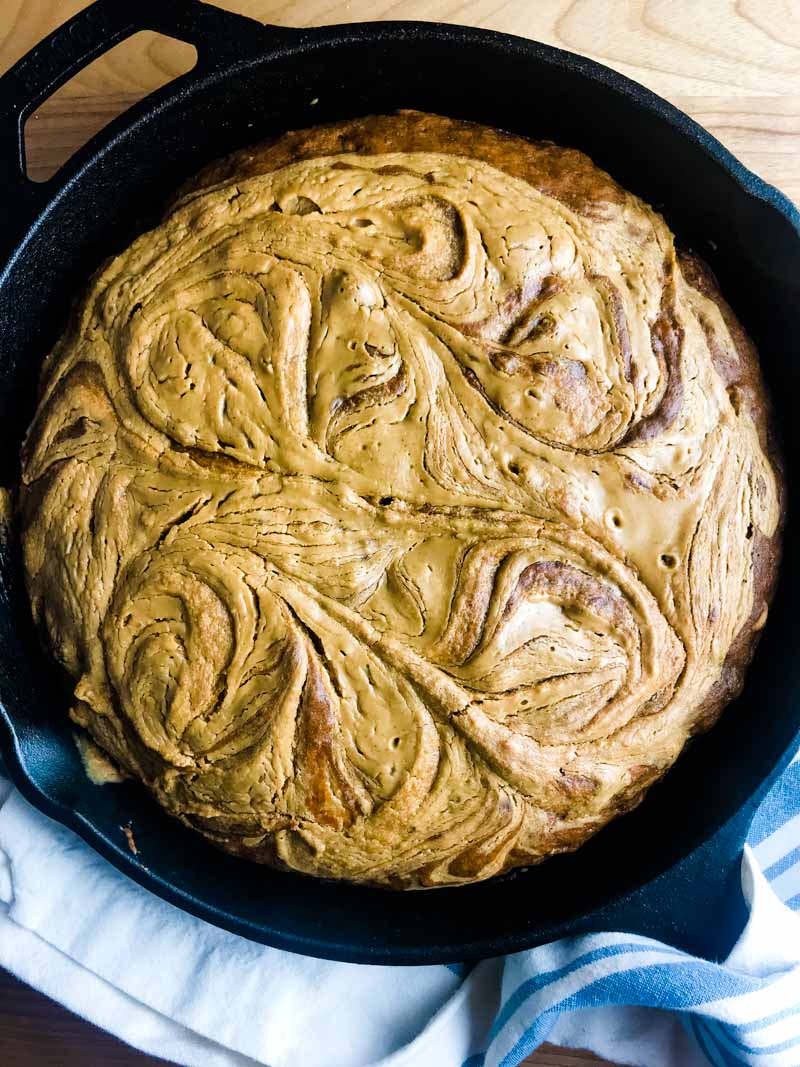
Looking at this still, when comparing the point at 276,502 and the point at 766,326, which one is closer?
the point at 276,502

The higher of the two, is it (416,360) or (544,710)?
(416,360)

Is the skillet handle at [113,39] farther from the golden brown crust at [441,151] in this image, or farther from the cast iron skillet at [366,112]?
the golden brown crust at [441,151]

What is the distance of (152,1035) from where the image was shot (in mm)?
1879

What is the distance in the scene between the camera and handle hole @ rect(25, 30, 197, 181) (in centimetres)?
193

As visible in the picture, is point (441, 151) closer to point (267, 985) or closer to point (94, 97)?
point (94, 97)

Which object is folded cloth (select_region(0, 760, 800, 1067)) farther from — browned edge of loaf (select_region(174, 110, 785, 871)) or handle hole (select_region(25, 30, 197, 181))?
handle hole (select_region(25, 30, 197, 181))

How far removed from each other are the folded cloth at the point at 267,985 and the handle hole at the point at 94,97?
132 cm

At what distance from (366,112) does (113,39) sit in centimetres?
49

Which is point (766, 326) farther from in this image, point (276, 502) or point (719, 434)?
point (276, 502)

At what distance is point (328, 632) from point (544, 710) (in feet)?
1.24

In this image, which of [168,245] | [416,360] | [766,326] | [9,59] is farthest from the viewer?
[9,59]

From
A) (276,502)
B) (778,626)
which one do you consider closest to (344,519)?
(276,502)

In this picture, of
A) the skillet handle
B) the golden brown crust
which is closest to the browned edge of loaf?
the golden brown crust

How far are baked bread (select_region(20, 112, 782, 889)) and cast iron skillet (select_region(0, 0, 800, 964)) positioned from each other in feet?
0.63
